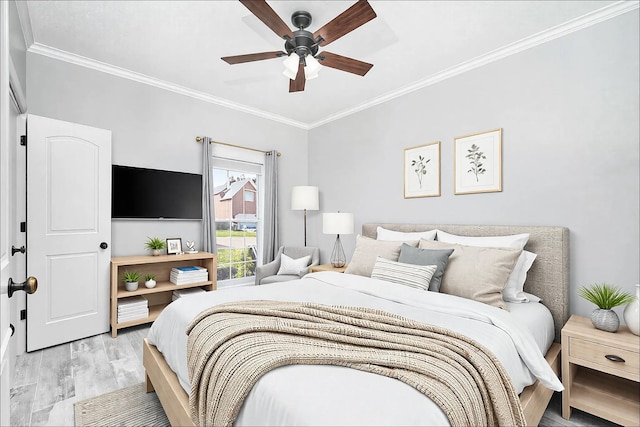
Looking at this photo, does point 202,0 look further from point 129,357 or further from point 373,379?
point 129,357

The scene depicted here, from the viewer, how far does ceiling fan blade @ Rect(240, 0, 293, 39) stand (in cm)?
172

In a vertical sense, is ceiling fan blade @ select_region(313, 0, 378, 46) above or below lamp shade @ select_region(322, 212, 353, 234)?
above

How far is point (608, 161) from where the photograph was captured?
223cm

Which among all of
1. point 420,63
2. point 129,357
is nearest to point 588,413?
point 420,63

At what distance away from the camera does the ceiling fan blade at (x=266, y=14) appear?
1725mm

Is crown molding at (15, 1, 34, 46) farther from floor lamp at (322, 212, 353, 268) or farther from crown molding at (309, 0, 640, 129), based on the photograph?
crown molding at (309, 0, 640, 129)

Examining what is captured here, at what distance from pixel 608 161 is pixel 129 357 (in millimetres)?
3943

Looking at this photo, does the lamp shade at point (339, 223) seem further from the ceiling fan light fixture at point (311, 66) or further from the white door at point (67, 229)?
the white door at point (67, 229)

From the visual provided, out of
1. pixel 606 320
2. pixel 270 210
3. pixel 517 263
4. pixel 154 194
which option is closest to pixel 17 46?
pixel 154 194

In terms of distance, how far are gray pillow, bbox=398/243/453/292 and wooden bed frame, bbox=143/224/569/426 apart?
2.07 feet

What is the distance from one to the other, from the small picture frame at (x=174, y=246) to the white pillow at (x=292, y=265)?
1227 mm

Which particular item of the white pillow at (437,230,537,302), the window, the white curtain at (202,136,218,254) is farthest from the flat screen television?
the white pillow at (437,230,537,302)

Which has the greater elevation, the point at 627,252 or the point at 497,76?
the point at 497,76

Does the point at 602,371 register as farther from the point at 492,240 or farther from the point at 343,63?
the point at 343,63
